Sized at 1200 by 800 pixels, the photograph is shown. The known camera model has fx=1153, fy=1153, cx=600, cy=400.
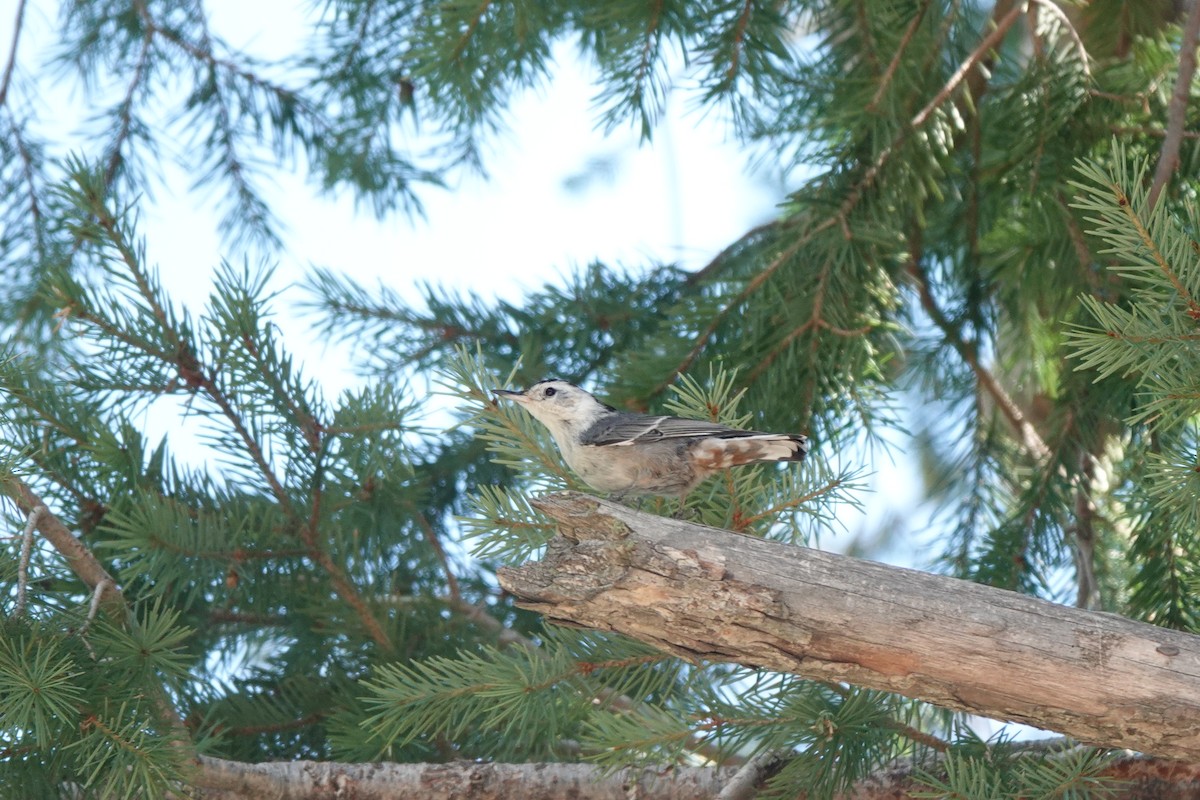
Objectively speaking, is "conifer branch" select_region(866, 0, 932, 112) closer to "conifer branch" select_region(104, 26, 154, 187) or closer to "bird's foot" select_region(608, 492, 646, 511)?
"bird's foot" select_region(608, 492, 646, 511)

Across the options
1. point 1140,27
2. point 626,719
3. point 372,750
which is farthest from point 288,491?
point 1140,27

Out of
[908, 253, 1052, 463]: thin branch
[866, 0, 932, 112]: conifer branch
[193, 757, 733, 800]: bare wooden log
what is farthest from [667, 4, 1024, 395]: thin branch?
[193, 757, 733, 800]: bare wooden log

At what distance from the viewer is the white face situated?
9.30 ft

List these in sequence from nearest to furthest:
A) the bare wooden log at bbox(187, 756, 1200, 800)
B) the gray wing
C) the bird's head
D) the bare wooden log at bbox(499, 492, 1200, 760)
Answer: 1. the bare wooden log at bbox(499, 492, 1200, 760)
2. the bare wooden log at bbox(187, 756, 1200, 800)
3. the gray wing
4. the bird's head

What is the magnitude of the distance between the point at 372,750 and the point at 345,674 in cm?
26

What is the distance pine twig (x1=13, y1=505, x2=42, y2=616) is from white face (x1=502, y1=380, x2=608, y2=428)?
1074mm

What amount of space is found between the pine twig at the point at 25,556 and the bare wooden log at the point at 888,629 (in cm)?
94

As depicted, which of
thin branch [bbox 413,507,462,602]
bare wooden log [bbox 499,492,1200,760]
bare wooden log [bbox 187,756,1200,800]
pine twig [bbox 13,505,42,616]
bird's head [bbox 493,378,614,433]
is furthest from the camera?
thin branch [bbox 413,507,462,602]

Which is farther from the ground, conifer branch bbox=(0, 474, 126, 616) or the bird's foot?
the bird's foot

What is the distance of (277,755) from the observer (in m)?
2.85

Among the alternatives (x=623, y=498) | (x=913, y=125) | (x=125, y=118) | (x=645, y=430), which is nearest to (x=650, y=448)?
(x=645, y=430)

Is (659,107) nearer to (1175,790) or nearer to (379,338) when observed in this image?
(379,338)

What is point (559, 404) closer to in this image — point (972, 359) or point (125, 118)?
point (972, 359)

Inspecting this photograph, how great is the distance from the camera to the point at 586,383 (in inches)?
136
